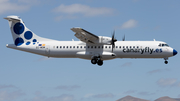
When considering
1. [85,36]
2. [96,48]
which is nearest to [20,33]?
[85,36]

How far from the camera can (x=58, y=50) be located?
37.4 m

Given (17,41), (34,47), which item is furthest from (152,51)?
(17,41)

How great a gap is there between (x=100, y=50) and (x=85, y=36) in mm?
2796

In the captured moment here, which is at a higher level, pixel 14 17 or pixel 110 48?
pixel 14 17

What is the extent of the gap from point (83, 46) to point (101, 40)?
2729 millimetres

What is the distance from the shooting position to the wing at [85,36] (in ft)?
112

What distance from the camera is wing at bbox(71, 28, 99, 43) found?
3403 centimetres

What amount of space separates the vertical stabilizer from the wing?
6012 mm

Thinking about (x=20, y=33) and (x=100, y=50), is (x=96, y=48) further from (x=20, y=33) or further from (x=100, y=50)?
(x=20, y=33)

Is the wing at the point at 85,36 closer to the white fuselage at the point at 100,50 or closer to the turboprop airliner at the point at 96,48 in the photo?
the turboprop airliner at the point at 96,48

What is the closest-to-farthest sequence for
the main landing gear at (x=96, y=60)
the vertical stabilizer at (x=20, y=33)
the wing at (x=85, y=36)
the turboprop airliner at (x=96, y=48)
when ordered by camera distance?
the wing at (x=85, y=36)
the turboprop airliner at (x=96, y=48)
the main landing gear at (x=96, y=60)
the vertical stabilizer at (x=20, y=33)

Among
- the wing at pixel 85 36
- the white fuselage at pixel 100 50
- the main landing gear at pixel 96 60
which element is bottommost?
the main landing gear at pixel 96 60

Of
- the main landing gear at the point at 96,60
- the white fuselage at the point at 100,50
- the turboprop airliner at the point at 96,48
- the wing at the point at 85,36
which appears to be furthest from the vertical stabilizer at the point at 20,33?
the main landing gear at the point at 96,60

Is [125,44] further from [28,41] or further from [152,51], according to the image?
[28,41]
